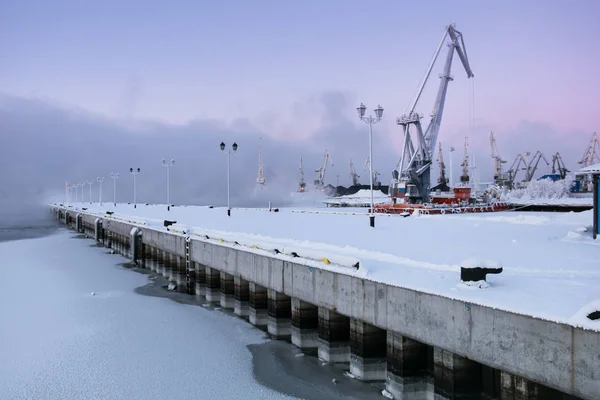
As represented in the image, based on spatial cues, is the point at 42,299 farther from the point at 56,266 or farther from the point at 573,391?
the point at 573,391

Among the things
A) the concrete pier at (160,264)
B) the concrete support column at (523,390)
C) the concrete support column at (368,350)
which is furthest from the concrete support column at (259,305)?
the concrete pier at (160,264)

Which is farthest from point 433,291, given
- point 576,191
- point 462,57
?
point 576,191

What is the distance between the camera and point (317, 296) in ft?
50.6

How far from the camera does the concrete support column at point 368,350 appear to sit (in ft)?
45.7

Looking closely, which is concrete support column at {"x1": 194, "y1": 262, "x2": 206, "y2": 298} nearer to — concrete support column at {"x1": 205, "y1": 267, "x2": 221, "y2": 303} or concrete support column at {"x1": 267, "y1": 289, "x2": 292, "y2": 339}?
concrete support column at {"x1": 205, "y1": 267, "x2": 221, "y2": 303}

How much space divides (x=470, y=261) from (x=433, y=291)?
1.27m

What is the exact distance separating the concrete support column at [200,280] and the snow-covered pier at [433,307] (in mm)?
2893

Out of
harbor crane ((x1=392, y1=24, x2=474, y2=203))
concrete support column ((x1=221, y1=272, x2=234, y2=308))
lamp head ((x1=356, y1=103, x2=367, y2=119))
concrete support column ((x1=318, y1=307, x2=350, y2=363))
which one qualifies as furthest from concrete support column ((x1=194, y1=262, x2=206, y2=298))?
harbor crane ((x1=392, y1=24, x2=474, y2=203))

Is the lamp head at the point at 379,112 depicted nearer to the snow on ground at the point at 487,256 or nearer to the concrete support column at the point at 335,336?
the snow on ground at the point at 487,256

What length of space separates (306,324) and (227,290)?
323 inches

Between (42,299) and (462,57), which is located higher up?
(462,57)

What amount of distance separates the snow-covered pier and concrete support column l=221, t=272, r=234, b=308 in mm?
64

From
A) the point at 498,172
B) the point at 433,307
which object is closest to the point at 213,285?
the point at 433,307

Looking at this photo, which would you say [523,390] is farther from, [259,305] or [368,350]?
[259,305]
